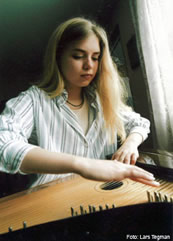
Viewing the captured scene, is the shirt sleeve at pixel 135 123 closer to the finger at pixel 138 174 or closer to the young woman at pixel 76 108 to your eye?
the young woman at pixel 76 108

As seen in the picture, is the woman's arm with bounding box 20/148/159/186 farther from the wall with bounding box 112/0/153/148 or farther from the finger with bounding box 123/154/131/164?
the wall with bounding box 112/0/153/148

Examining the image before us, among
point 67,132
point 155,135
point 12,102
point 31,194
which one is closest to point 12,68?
point 12,102

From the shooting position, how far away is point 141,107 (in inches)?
29.3

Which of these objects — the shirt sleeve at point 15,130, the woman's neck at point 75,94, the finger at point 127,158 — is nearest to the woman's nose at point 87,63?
the woman's neck at point 75,94

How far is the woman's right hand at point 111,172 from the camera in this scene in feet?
1.62

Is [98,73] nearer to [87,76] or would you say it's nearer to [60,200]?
[87,76]

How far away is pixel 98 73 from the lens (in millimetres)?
823

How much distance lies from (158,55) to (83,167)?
0.44 m

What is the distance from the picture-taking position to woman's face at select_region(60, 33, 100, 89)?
709 millimetres

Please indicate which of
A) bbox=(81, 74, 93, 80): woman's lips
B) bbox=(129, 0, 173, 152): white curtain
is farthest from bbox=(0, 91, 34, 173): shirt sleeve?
bbox=(129, 0, 173, 152): white curtain

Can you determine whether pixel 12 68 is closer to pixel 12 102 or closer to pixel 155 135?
pixel 12 102

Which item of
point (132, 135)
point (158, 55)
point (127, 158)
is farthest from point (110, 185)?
point (158, 55)

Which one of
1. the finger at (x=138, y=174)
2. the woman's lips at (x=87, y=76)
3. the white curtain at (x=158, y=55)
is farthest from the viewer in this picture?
the woman's lips at (x=87, y=76)

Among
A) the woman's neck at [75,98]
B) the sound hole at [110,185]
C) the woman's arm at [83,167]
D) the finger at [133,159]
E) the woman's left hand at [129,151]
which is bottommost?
the sound hole at [110,185]
